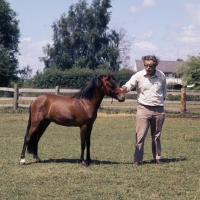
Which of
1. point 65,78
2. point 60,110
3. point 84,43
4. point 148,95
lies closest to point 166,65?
point 84,43

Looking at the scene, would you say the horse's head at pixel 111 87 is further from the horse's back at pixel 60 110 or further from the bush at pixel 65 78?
the bush at pixel 65 78

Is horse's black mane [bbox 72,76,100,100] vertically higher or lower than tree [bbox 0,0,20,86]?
lower

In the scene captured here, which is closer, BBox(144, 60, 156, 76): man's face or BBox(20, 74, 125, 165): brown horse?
BBox(144, 60, 156, 76): man's face

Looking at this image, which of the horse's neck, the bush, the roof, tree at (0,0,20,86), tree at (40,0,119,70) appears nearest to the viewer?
the horse's neck

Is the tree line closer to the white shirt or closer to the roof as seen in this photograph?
the roof

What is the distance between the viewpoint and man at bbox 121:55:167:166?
8.52 meters

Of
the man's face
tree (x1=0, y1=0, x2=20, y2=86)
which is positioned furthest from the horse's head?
tree (x1=0, y1=0, x2=20, y2=86)

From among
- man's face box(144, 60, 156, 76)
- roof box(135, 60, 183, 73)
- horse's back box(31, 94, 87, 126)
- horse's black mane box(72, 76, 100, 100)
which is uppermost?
roof box(135, 60, 183, 73)

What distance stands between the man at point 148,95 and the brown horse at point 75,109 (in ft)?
1.39

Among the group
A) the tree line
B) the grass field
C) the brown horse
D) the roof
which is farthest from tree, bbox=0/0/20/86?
the brown horse

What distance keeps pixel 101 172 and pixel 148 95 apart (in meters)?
1.76

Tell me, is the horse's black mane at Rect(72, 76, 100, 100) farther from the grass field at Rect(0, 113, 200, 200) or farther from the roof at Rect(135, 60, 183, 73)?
the roof at Rect(135, 60, 183, 73)

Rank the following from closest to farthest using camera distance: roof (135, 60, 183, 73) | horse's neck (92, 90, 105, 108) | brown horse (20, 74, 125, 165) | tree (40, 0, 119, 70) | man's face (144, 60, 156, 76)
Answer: man's face (144, 60, 156, 76)
brown horse (20, 74, 125, 165)
horse's neck (92, 90, 105, 108)
tree (40, 0, 119, 70)
roof (135, 60, 183, 73)

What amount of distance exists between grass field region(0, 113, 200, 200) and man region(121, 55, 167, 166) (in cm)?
64
